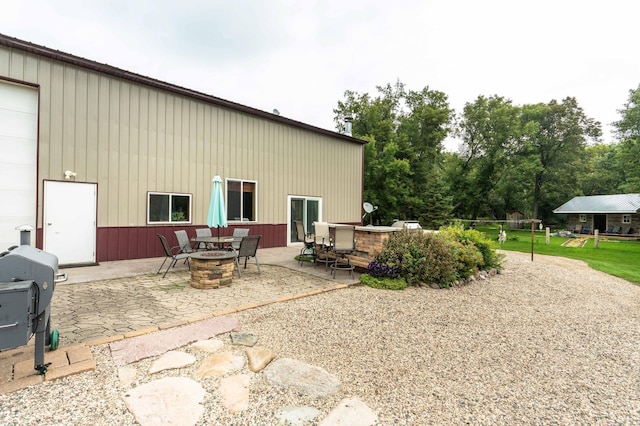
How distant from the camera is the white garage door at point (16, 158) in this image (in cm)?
631

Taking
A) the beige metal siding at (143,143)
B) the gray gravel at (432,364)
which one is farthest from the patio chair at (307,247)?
the beige metal siding at (143,143)

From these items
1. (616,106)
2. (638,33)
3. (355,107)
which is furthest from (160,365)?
(616,106)

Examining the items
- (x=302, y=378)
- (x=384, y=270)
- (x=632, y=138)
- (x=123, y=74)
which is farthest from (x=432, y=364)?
(x=632, y=138)

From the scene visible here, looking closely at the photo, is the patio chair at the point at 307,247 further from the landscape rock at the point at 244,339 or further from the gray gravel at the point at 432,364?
the landscape rock at the point at 244,339

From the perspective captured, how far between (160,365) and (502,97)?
3205 centimetres

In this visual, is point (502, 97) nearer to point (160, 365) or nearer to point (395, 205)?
point (395, 205)

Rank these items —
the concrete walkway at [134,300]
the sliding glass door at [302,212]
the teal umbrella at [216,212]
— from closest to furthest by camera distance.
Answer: the concrete walkway at [134,300] < the teal umbrella at [216,212] < the sliding glass door at [302,212]

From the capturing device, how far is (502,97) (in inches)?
1042

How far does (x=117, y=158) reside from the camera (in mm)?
7535

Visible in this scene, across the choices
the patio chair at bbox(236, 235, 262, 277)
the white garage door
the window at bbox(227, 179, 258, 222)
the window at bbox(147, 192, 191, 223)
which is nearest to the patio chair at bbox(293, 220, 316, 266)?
the patio chair at bbox(236, 235, 262, 277)

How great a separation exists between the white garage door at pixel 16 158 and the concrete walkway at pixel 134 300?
5.00 feet

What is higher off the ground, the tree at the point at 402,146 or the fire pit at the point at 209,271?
the tree at the point at 402,146

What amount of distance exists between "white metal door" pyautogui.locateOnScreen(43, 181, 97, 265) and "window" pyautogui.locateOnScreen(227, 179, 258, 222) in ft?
11.8

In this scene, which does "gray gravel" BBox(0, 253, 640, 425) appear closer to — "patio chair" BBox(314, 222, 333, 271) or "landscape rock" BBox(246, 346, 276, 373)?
"landscape rock" BBox(246, 346, 276, 373)
